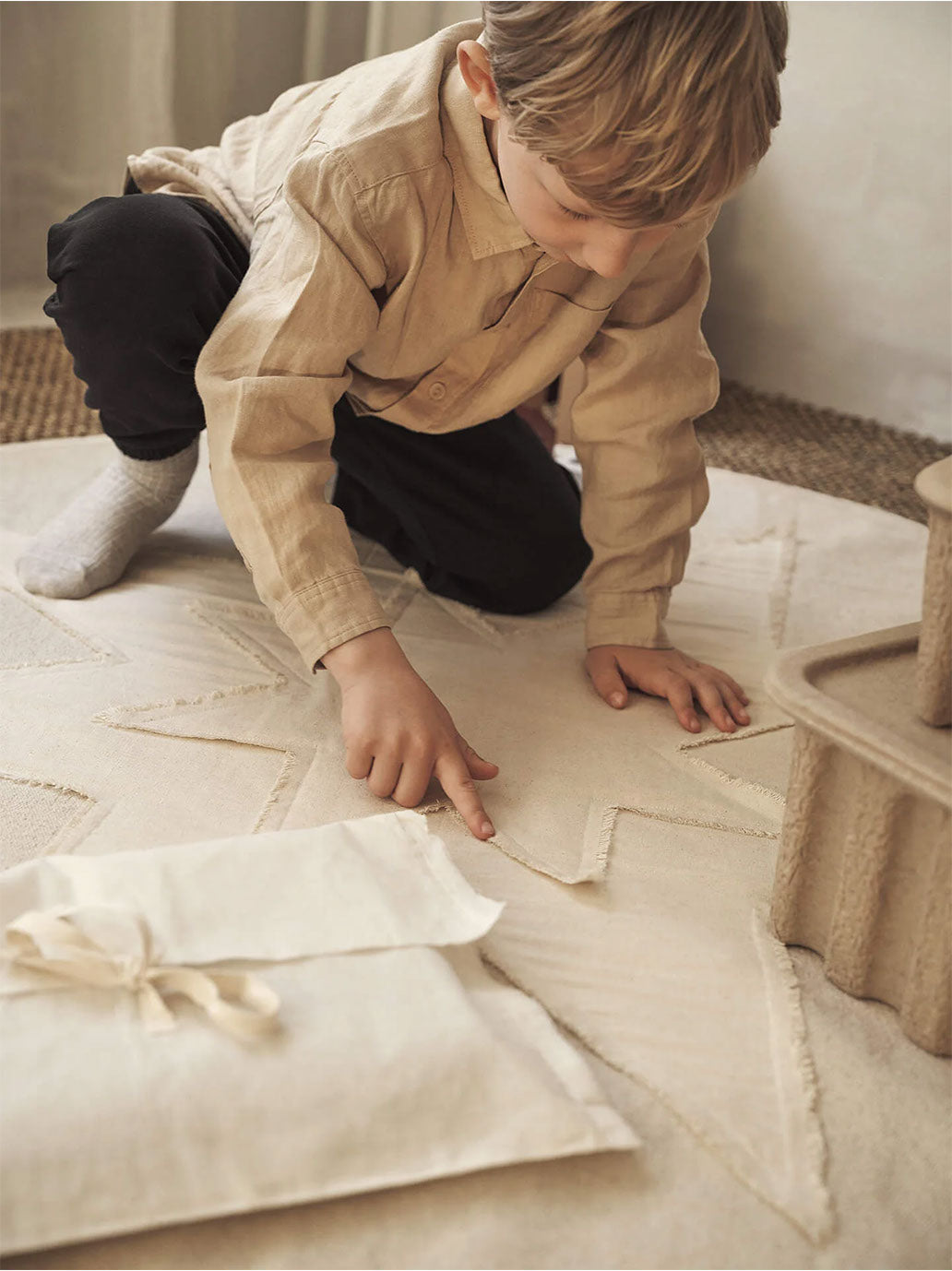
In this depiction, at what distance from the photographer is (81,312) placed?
936mm

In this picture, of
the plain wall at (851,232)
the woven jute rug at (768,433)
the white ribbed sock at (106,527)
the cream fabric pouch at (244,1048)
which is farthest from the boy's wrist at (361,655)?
the plain wall at (851,232)

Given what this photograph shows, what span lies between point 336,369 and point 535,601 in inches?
13.2

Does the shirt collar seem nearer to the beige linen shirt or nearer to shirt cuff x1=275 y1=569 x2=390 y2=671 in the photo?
the beige linen shirt

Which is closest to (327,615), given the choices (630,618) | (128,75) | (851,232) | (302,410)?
(302,410)

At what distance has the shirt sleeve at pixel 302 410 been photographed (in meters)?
0.82

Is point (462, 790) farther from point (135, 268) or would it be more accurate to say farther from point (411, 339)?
point (135, 268)

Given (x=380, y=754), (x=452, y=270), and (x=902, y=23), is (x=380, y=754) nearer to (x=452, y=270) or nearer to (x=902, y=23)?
(x=452, y=270)

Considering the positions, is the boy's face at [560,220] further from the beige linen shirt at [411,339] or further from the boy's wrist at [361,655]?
the boy's wrist at [361,655]

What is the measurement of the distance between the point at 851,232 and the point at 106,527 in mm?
1162

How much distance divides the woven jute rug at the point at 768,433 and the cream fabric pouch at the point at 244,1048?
2.97 feet

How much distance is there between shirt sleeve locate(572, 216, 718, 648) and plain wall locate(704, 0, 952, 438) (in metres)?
0.82

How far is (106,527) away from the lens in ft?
3.49

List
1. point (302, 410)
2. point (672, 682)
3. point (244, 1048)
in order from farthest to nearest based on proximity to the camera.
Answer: point (672, 682) → point (302, 410) → point (244, 1048)

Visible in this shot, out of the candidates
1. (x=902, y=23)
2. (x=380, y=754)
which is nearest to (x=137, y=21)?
(x=902, y=23)
